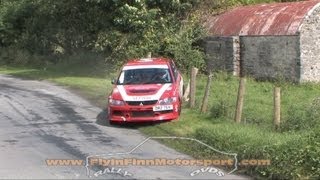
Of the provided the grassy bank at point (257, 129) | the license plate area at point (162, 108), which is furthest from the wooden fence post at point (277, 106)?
the license plate area at point (162, 108)

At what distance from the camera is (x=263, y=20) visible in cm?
2500

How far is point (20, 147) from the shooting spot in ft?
41.0

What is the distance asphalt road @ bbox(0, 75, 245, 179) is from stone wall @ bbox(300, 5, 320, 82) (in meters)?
→ 9.08

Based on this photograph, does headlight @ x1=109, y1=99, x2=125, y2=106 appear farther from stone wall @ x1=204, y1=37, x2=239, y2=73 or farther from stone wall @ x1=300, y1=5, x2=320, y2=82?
stone wall @ x1=204, y1=37, x2=239, y2=73

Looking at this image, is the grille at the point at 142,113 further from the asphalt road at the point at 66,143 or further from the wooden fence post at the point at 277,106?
the wooden fence post at the point at 277,106

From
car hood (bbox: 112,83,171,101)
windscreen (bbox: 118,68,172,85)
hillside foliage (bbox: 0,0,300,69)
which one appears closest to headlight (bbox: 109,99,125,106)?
car hood (bbox: 112,83,171,101)

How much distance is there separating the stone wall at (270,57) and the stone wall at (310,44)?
9.2 inches

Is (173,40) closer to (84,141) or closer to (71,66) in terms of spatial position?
(71,66)

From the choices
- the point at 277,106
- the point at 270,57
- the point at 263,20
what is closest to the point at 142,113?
the point at 277,106

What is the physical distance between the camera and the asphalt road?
32.6ft

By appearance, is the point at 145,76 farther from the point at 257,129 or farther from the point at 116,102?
the point at 257,129

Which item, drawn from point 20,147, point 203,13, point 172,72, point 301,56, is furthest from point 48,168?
point 203,13

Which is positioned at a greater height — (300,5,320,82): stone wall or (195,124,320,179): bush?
(300,5,320,82): stone wall

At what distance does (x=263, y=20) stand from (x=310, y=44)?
113 inches
